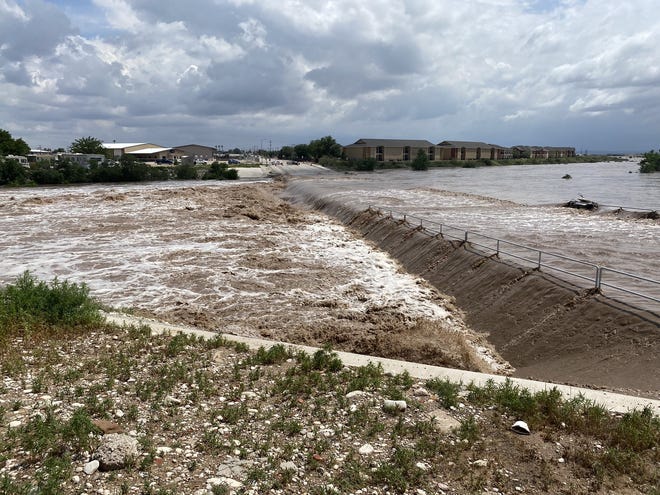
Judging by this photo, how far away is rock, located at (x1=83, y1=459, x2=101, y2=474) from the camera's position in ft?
18.0

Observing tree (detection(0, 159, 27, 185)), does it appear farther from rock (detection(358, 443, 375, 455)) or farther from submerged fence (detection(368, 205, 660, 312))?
rock (detection(358, 443, 375, 455))

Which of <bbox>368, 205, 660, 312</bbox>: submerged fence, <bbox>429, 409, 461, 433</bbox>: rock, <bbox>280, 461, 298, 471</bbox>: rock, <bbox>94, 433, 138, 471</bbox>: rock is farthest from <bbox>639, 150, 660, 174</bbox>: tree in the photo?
<bbox>94, 433, 138, 471</bbox>: rock

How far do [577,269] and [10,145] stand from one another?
12597 cm

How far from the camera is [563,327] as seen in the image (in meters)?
12.4

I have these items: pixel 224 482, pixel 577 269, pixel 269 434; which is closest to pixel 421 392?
pixel 269 434

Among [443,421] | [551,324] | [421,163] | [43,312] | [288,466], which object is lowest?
[551,324]

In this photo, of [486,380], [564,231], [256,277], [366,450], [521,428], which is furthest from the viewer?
[564,231]

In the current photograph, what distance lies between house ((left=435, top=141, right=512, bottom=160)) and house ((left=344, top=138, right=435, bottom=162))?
5984 millimetres

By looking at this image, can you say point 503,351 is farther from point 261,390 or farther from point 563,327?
point 261,390

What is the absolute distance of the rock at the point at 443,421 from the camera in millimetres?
6852

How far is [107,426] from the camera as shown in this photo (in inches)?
251

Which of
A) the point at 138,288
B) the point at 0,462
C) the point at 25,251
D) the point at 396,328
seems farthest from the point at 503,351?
the point at 25,251

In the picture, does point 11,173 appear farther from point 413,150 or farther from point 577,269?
point 413,150

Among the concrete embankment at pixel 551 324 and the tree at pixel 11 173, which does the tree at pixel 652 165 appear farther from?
the tree at pixel 11 173
